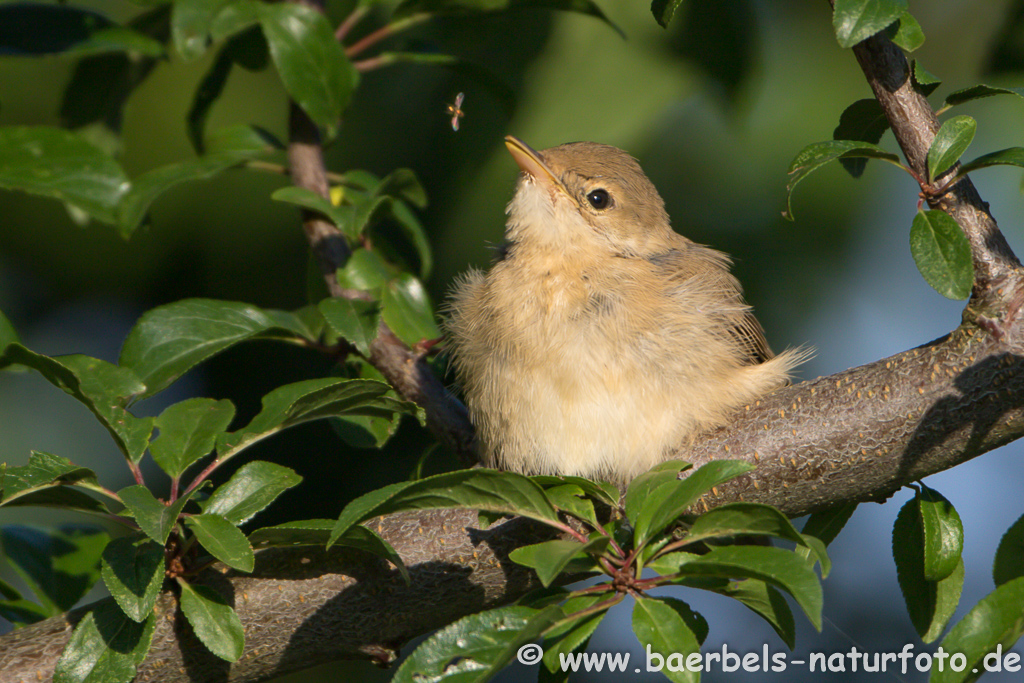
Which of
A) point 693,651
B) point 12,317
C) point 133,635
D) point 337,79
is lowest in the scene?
point 12,317

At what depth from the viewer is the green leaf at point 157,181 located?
308cm

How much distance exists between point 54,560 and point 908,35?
324 centimetres

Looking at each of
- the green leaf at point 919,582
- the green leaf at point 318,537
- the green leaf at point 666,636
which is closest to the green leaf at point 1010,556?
the green leaf at point 919,582

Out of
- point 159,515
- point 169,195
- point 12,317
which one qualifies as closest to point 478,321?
point 159,515

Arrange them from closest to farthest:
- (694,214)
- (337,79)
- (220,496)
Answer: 1. (220,496)
2. (337,79)
3. (694,214)

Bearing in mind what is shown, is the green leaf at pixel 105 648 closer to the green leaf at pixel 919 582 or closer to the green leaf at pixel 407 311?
the green leaf at pixel 407 311

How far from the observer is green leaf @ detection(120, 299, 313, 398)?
112 inches

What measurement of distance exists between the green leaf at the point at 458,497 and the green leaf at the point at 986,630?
0.92m

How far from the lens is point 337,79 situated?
3.19 metres

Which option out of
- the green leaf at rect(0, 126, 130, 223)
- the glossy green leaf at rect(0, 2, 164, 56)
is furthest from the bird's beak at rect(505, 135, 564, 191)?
the green leaf at rect(0, 126, 130, 223)

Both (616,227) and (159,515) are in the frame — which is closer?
(159,515)

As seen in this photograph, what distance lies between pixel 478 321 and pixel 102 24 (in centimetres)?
180

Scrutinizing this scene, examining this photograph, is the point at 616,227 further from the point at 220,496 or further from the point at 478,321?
the point at 220,496

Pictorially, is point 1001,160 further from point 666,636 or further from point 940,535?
point 666,636
